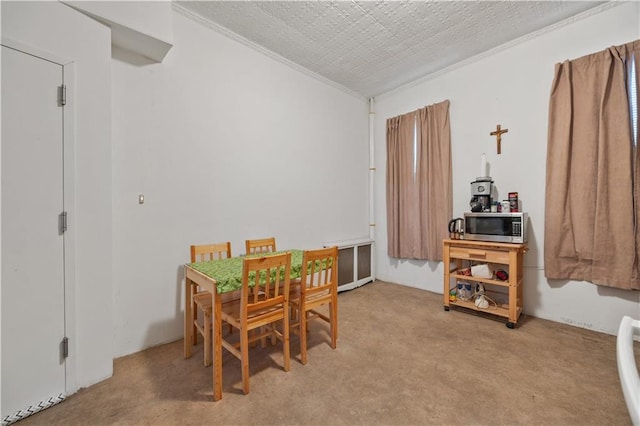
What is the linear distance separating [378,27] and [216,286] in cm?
291

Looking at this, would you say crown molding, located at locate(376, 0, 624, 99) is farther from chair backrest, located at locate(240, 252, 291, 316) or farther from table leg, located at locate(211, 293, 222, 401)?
table leg, located at locate(211, 293, 222, 401)

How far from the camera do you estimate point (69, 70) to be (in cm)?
171

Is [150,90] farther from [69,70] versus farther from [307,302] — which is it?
[307,302]

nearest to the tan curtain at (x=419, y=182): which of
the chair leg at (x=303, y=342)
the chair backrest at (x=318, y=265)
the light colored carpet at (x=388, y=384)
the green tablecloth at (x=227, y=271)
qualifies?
the light colored carpet at (x=388, y=384)

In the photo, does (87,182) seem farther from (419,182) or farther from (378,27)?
(419,182)

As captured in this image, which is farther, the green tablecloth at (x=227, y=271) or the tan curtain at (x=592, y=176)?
the tan curtain at (x=592, y=176)

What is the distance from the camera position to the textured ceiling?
246cm

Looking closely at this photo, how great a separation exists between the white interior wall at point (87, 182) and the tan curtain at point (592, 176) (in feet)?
13.0

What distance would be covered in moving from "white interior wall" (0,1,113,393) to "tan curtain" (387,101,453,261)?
3452mm

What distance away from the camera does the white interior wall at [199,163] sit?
2.19 m

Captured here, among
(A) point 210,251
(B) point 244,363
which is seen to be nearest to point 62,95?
(A) point 210,251

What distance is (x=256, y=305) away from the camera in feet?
5.87

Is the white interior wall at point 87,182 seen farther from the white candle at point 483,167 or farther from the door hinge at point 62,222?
the white candle at point 483,167

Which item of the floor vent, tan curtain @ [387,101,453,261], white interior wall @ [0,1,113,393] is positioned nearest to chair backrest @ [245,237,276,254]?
the floor vent
